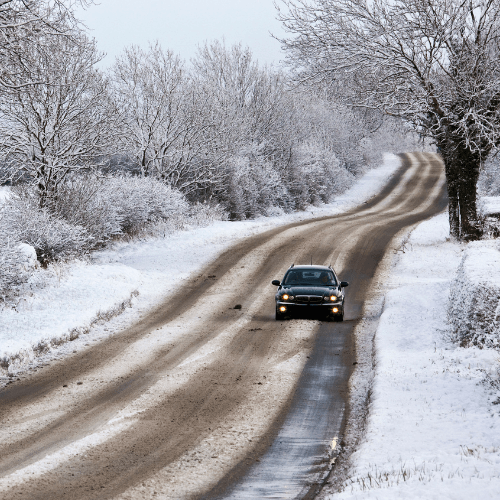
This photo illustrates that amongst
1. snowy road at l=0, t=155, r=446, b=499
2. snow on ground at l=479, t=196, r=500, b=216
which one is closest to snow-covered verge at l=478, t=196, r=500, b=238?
snow on ground at l=479, t=196, r=500, b=216

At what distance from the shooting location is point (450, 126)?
82.4 feet

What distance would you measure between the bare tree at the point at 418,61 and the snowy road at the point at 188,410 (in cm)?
993

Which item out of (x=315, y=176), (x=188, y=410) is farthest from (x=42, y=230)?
(x=315, y=176)

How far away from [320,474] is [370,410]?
220cm

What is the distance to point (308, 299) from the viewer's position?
51.0 feet

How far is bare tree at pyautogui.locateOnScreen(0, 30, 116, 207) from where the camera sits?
22344mm

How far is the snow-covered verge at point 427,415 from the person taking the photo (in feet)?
19.0

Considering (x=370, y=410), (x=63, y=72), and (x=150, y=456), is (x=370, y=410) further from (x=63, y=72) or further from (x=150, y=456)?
(x=63, y=72)

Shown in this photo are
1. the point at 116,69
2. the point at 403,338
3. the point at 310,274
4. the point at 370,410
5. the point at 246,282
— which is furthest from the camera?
the point at 116,69

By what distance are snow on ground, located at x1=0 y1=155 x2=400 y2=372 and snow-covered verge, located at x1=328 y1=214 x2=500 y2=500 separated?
6.95 meters

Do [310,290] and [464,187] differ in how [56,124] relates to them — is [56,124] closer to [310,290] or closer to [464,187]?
[310,290]

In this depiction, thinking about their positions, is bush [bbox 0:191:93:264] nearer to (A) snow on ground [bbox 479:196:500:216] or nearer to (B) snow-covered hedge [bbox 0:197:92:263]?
(B) snow-covered hedge [bbox 0:197:92:263]

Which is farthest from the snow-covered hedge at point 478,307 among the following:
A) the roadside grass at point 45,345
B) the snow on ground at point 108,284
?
the roadside grass at point 45,345

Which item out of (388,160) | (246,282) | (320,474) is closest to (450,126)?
(246,282)
